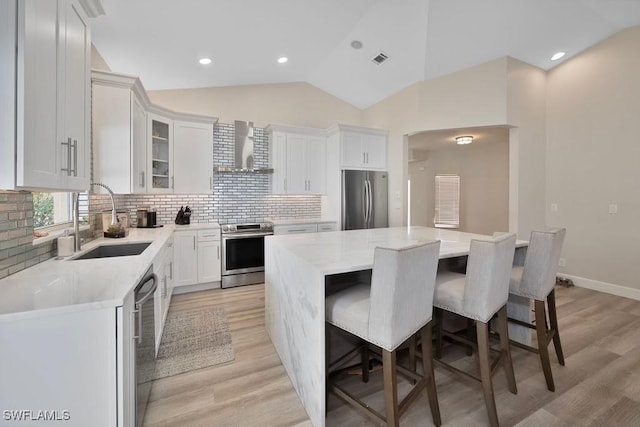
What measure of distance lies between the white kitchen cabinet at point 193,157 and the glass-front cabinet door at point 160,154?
0.07 meters

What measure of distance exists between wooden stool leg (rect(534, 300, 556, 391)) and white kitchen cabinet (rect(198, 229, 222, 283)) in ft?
11.9

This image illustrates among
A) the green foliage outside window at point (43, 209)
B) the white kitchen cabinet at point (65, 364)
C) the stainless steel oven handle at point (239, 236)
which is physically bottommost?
the white kitchen cabinet at point (65, 364)

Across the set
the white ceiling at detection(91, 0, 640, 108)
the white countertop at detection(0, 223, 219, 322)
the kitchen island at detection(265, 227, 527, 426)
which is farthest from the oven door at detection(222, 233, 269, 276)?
the white ceiling at detection(91, 0, 640, 108)

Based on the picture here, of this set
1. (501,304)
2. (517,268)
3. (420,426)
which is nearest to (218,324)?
(420,426)

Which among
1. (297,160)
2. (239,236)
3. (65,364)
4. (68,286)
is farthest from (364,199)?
(65,364)

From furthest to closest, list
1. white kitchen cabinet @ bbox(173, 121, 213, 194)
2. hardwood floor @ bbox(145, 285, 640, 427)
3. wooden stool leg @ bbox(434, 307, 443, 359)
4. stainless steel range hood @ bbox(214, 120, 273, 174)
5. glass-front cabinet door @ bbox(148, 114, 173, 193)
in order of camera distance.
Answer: stainless steel range hood @ bbox(214, 120, 273, 174), white kitchen cabinet @ bbox(173, 121, 213, 194), glass-front cabinet door @ bbox(148, 114, 173, 193), wooden stool leg @ bbox(434, 307, 443, 359), hardwood floor @ bbox(145, 285, 640, 427)

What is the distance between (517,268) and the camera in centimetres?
232

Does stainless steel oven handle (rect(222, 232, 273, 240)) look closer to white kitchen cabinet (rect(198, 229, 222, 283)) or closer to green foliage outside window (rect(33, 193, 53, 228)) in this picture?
white kitchen cabinet (rect(198, 229, 222, 283))

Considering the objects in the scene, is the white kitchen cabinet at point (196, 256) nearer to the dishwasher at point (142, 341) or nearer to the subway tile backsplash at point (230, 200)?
the subway tile backsplash at point (230, 200)

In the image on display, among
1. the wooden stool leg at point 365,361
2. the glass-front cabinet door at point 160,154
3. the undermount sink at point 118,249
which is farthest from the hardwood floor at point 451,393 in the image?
the glass-front cabinet door at point 160,154

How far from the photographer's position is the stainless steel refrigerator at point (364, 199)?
473 centimetres

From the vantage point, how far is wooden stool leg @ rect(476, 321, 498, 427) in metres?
1.57

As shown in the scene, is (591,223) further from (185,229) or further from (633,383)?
(185,229)

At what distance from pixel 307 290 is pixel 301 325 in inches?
11.0
